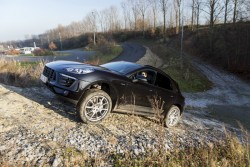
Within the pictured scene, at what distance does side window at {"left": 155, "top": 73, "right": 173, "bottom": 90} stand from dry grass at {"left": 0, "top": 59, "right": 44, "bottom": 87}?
193 inches

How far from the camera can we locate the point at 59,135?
516cm

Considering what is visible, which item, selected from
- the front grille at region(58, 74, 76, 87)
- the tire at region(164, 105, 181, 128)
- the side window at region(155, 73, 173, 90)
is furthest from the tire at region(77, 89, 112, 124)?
the tire at region(164, 105, 181, 128)

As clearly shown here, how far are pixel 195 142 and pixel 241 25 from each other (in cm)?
3132

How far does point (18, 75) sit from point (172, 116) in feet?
22.1

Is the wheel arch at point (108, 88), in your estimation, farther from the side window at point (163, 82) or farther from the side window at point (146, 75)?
the side window at point (163, 82)

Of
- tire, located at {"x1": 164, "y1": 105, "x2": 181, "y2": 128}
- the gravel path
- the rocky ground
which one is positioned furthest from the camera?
the gravel path

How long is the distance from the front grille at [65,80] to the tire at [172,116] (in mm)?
3587

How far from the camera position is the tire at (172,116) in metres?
7.90

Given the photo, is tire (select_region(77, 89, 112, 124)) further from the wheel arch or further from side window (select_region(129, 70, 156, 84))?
side window (select_region(129, 70, 156, 84))

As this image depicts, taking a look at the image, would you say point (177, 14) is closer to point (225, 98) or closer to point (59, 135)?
point (225, 98)

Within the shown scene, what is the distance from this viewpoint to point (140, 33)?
7181cm

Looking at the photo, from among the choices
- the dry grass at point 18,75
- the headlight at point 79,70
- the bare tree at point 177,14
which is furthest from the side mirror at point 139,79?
the bare tree at point 177,14

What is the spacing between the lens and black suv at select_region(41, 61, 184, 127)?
561 cm

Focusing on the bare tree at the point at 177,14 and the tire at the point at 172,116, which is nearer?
the tire at the point at 172,116
